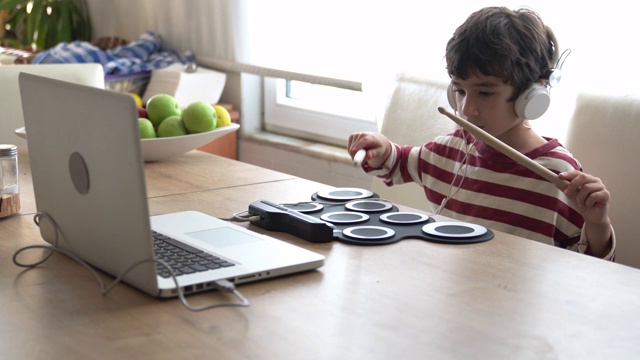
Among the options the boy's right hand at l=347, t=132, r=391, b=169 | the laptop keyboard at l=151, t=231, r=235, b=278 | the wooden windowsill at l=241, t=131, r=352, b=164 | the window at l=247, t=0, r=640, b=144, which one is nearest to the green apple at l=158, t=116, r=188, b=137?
the boy's right hand at l=347, t=132, r=391, b=169

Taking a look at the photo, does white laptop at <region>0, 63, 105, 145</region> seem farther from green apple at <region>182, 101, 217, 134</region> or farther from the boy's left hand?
the boy's left hand

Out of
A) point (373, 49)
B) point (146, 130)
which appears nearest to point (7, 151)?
point (146, 130)

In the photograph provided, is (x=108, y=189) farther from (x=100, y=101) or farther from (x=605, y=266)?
(x=605, y=266)

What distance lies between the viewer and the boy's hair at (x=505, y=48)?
161 centimetres

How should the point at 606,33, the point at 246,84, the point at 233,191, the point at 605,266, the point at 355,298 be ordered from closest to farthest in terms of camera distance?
the point at 355,298 < the point at 605,266 < the point at 233,191 < the point at 606,33 < the point at 246,84

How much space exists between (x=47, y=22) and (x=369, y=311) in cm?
294

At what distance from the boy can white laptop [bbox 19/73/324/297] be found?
534 mm

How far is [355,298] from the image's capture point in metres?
1.05

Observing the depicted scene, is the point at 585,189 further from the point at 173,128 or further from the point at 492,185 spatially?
the point at 173,128

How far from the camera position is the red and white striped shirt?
63.0 inches

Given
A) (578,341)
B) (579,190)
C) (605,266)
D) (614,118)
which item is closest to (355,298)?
(578,341)

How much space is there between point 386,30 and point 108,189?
1.60 m

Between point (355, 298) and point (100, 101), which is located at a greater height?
point (100, 101)

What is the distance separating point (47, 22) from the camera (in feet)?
11.8
